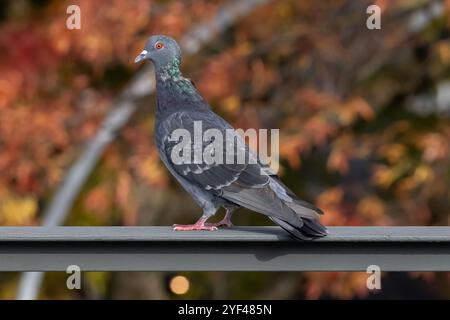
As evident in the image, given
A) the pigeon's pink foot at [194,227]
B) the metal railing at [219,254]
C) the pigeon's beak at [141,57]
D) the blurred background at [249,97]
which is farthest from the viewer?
the blurred background at [249,97]

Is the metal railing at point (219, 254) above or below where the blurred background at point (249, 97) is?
below

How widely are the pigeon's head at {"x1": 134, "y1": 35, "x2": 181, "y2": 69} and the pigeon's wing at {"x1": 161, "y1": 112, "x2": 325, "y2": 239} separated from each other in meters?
0.24

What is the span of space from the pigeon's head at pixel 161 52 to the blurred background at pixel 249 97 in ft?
10.4

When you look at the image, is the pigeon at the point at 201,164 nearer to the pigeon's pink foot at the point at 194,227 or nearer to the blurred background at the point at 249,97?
the pigeon's pink foot at the point at 194,227

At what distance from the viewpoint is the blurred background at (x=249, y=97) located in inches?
280

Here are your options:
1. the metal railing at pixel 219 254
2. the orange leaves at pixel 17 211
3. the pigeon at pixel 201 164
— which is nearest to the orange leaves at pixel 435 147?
the orange leaves at pixel 17 211

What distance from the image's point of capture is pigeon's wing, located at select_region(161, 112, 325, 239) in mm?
3600

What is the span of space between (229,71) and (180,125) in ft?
11.7

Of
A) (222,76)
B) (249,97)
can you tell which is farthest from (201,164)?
(249,97)

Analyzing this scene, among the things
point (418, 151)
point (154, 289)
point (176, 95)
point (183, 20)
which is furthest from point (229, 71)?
point (176, 95)

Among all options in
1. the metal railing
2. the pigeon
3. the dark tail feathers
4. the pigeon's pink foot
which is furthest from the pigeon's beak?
the dark tail feathers

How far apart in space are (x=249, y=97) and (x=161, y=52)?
156 inches

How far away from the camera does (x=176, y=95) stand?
3.92m

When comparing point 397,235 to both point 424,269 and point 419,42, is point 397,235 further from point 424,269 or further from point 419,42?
point 419,42
